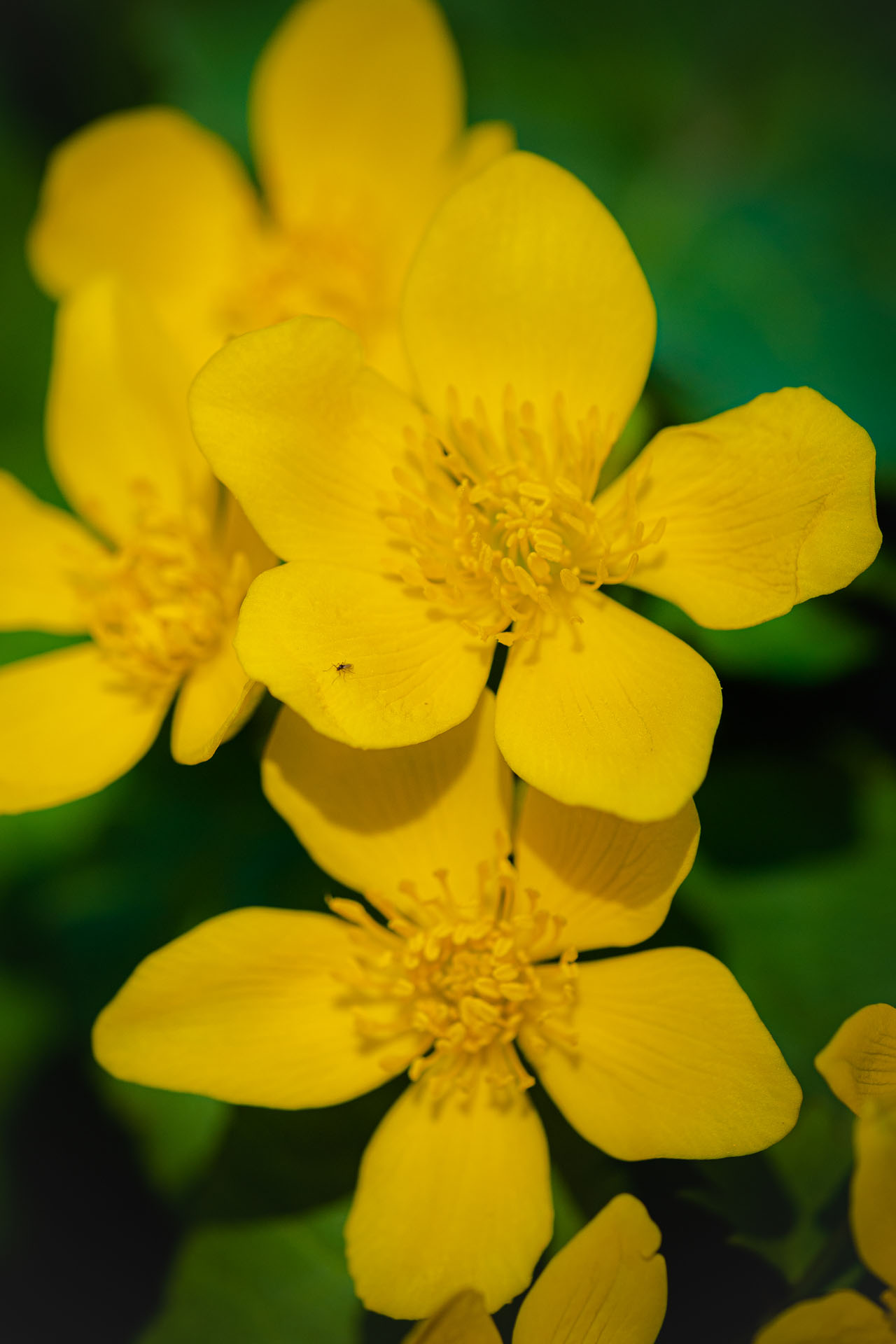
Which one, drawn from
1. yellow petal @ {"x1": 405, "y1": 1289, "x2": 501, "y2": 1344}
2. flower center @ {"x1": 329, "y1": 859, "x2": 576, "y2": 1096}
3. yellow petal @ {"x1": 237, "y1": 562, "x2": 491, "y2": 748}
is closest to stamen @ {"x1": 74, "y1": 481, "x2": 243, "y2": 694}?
yellow petal @ {"x1": 237, "y1": 562, "x2": 491, "y2": 748}

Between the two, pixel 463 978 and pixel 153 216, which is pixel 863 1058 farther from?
pixel 153 216

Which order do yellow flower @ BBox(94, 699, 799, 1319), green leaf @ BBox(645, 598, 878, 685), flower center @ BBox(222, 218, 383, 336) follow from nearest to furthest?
1. yellow flower @ BBox(94, 699, 799, 1319)
2. green leaf @ BBox(645, 598, 878, 685)
3. flower center @ BBox(222, 218, 383, 336)

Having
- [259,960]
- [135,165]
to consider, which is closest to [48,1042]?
[259,960]

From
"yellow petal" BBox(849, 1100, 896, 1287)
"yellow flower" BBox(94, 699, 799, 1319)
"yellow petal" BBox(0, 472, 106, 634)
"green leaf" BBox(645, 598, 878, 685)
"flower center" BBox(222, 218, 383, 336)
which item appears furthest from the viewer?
"flower center" BBox(222, 218, 383, 336)

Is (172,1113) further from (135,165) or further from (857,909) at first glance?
(135,165)

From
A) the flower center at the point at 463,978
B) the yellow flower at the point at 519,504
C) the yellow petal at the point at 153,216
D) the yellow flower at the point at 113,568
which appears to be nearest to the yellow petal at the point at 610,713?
the yellow flower at the point at 519,504

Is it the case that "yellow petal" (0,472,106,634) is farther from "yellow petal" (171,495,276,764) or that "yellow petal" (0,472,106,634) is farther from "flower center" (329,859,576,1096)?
"flower center" (329,859,576,1096)

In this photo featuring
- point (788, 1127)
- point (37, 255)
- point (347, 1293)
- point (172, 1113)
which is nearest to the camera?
point (788, 1127)
